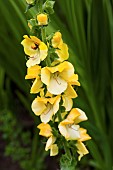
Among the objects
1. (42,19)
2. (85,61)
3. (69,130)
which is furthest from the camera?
(85,61)

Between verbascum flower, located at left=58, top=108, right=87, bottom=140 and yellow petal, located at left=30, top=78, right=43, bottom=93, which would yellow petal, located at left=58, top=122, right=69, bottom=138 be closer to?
verbascum flower, located at left=58, top=108, right=87, bottom=140

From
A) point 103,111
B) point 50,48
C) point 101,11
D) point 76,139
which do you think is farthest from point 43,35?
point 103,111

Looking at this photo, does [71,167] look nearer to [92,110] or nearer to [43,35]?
[43,35]

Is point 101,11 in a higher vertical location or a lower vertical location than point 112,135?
higher

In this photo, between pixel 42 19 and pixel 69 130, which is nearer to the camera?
pixel 42 19

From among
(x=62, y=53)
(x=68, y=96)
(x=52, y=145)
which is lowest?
(x=52, y=145)

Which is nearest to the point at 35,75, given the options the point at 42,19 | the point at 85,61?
the point at 42,19

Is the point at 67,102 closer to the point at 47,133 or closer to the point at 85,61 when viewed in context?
the point at 47,133
